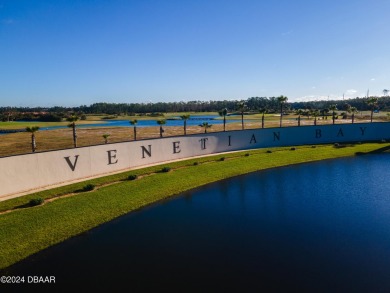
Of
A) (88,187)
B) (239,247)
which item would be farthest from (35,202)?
(239,247)

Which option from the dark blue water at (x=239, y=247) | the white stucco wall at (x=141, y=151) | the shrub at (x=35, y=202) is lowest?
the dark blue water at (x=239, y=247)

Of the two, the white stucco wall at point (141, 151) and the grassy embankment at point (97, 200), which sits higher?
the white stucco wall at point (141, 151)

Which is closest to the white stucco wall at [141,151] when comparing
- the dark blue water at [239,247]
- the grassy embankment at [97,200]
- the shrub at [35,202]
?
the grassy embankment at [97,200]

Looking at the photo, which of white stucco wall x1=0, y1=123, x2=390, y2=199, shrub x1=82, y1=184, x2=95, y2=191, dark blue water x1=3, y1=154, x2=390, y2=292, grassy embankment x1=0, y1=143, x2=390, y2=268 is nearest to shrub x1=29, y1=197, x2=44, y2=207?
grassy embankment x1=0, y1=143, x2=390, y2=268

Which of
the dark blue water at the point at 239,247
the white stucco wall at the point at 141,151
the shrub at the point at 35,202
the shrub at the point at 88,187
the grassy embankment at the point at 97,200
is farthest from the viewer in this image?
the shrub at the point at 88,187

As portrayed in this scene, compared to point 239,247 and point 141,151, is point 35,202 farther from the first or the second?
point 239,247

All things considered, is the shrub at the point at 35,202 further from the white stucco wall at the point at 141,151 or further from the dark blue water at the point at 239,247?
the dark blue water at the point at 239,247

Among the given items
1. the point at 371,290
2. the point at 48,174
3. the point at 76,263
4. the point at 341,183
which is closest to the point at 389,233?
the point at 371,290

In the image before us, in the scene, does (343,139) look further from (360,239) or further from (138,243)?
(138,243)
